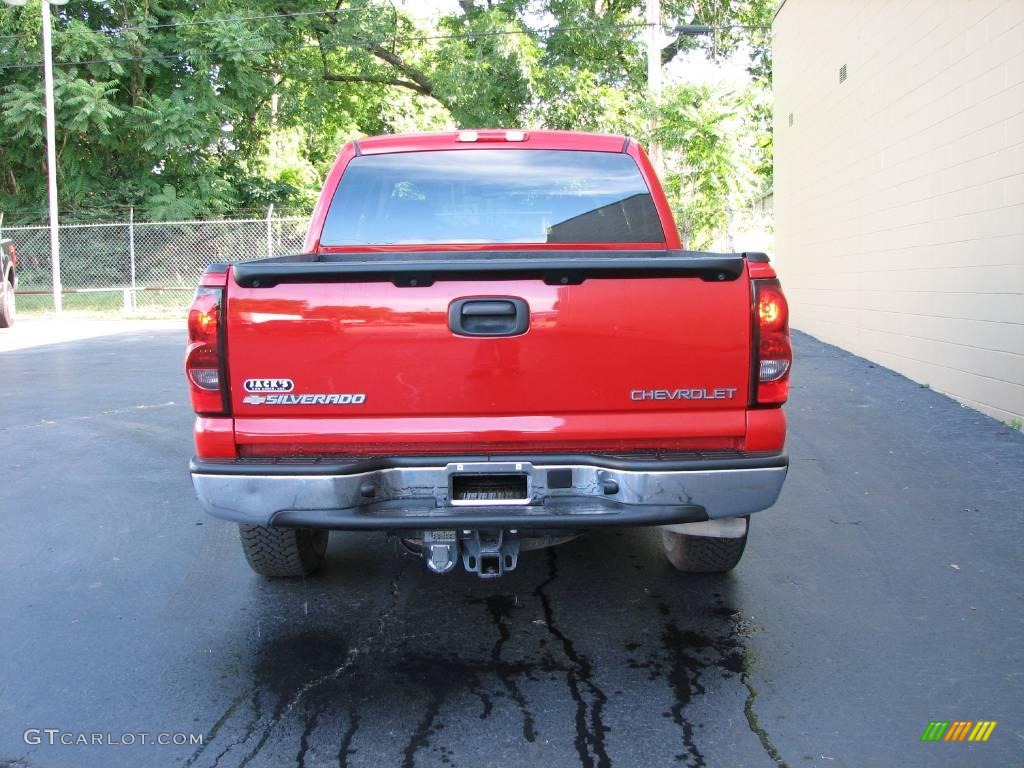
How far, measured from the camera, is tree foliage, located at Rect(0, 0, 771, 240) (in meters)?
23.3

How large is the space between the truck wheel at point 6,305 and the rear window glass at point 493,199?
15.5 metres

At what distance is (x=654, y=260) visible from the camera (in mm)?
3463

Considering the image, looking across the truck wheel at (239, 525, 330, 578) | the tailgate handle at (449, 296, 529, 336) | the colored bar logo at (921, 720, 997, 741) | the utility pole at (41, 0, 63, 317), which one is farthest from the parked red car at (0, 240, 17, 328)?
the colored bar logo at (921, 720, 997, 741)

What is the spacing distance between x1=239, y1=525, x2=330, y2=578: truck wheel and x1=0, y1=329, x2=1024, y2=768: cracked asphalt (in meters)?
0.10

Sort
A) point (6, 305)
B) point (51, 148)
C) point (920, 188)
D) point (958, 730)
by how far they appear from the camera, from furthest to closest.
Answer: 1. point (51, 148)
2. point (6, 305)
3. point (920, 188)
4. point (958, 730)

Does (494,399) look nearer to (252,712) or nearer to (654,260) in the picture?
(654,260)

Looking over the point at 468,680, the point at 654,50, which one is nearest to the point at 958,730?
the point at 468,680

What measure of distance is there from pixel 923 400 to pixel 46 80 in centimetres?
2011

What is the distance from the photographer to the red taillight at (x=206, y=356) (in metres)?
3.50

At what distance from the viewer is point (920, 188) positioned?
33.2 feet

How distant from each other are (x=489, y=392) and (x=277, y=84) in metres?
27.4

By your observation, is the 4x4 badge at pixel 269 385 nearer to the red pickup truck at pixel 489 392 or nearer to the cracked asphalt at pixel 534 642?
the red pickup truck at pixel 489 392

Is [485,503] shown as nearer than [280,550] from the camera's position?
Yes

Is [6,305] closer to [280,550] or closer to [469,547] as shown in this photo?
[280,550]
